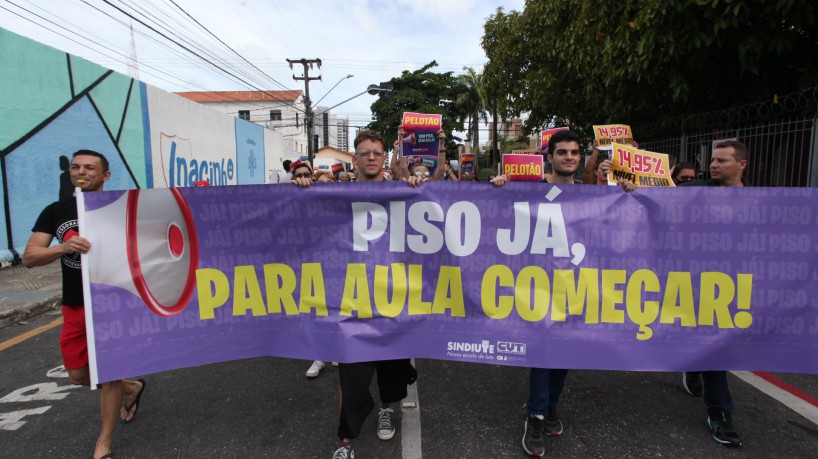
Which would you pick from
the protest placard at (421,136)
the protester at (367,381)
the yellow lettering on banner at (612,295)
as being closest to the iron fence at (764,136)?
the protest placard at (421,136)

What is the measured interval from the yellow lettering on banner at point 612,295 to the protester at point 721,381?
69cm

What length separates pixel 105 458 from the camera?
2.65m

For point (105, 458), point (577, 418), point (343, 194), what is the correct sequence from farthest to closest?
point (577, 418), point (343, 194), point (105, 458)

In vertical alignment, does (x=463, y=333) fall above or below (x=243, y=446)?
above

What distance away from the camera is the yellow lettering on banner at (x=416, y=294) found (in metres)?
2.79

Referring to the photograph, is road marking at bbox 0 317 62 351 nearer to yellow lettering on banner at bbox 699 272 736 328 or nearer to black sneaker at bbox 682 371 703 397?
yellow lettering on banner at bbox 699 272 736 328

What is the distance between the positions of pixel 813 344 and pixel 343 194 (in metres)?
2.82

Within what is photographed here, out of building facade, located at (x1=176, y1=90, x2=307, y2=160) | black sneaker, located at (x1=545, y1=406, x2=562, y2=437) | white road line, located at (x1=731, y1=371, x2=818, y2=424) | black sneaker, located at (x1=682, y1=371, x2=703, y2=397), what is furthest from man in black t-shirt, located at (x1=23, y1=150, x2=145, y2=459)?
building facade, located at (x1=176, y1=90, x2=307, y2=160)

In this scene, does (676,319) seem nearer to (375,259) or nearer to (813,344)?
(813,344)

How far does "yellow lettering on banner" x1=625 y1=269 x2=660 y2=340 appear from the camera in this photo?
273 centimetres

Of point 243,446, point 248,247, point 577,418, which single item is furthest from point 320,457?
point 577,418

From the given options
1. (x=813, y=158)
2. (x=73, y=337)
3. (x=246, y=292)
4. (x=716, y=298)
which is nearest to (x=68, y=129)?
(x=73, y=337)

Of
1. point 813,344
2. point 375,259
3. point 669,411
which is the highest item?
point 375,259

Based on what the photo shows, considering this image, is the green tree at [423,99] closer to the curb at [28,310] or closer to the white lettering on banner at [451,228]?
the curb at [28,310]
